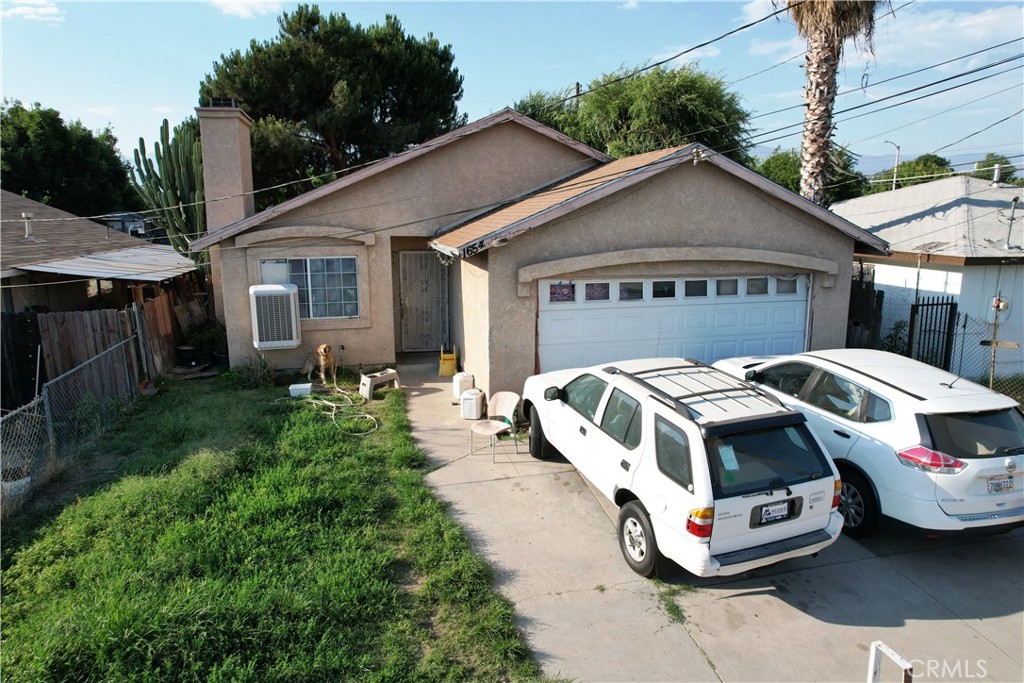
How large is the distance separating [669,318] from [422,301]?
594 centimetres

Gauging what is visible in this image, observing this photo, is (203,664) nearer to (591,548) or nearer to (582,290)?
(591,548)

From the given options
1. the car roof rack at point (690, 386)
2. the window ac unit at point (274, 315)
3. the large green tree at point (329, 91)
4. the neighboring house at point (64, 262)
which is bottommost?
the car roof rack at point (690, 386)

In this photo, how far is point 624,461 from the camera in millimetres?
5777

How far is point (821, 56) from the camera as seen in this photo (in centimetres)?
1285

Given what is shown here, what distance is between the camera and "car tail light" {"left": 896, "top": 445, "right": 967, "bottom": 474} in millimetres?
5461

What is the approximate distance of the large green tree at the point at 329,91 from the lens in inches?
919

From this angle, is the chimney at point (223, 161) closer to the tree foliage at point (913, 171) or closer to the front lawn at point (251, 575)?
the front lawn at point (251, 575)

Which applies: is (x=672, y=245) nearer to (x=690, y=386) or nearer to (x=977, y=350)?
(x=690, y=386)

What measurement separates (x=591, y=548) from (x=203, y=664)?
136 inches

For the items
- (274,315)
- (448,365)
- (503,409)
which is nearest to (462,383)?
(503,409)

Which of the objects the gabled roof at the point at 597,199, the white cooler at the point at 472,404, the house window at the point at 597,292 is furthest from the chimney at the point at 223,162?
the house window at the point at 597,292

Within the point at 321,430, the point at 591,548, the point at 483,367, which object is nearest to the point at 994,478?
the point at 591,548

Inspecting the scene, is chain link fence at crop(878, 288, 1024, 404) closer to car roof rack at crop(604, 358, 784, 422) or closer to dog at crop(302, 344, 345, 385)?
car roof rack at crop(604, 358, 784, 422)

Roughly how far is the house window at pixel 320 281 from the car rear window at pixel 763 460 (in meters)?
8.77
